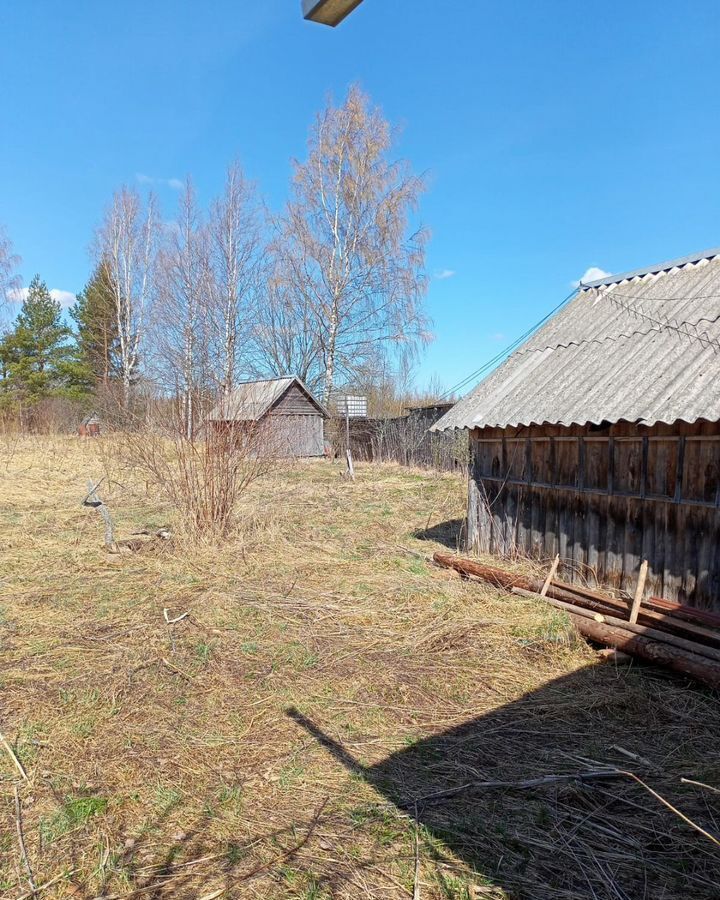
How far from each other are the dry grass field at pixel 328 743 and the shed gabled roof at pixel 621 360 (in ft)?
7.11

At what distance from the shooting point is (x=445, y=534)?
32.4ft

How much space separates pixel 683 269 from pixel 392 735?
6798mm

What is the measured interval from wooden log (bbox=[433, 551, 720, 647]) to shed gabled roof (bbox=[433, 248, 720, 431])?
1738 millimetres

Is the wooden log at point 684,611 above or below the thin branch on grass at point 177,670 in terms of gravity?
above

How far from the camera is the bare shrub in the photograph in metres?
8.18

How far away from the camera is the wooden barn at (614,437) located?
5355mm

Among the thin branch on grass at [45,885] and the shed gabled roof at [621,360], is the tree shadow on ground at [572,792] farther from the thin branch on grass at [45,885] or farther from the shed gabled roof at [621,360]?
the shed gabled roof at [621,360]

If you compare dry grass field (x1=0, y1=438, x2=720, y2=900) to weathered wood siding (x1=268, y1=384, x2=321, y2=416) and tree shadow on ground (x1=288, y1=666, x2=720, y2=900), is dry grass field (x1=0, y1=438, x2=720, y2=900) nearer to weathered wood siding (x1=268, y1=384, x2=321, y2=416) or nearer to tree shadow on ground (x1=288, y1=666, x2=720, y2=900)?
tree shadow on ground (x1=288, y1=666, x2=720, y2=900)

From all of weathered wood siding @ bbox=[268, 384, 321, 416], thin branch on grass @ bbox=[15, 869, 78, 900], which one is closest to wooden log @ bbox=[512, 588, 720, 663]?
thin branch on grass @ bbox=[15, 869, 78, 900]

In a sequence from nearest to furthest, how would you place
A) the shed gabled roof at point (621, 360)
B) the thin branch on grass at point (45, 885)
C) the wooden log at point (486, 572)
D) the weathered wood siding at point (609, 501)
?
the thin branch on grass at point (45, 885), the weathered wood siding at point (609, 501), the shed gabled roof at point (621, 360), the wooden log at point (486, 572)

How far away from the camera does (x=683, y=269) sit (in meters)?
7.38

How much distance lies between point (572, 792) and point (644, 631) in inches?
86.5

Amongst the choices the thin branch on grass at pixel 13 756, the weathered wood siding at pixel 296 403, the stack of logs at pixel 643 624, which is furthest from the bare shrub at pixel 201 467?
the weathered wood siding at pixel 296 403

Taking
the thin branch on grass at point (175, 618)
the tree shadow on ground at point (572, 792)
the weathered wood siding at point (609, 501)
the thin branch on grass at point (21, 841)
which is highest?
the weathered wood siding at point (609, 501)
